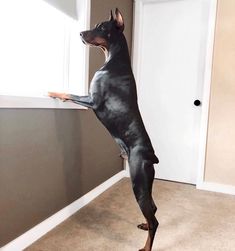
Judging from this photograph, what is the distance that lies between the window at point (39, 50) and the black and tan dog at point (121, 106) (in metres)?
0.42

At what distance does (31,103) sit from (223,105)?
2.01m

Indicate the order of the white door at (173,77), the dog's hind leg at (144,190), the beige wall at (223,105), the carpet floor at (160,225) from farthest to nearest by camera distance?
the white door at (173,77) < the beige wall at (223,105) < the carpet floor at (160,225) < the dog's hind leg at (144,190)

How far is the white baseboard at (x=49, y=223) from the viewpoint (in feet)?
5.32

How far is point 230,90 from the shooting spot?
2781 mm

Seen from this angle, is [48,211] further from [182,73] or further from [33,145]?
[182,73]

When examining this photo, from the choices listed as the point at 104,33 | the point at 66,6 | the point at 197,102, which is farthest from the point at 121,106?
the point at 197,102

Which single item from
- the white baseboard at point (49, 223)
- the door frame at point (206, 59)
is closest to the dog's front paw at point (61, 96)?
the white baseboard at point (49, 223)

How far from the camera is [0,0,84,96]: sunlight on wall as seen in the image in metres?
1.70

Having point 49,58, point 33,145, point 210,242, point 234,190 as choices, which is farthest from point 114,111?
point 234,190

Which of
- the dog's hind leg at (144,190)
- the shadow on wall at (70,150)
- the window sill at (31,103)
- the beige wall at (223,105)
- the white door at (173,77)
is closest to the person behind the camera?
the window sill at (31,103)

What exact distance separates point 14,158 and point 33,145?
18 cm

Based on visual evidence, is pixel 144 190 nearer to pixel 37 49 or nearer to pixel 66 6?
pixel 37 49

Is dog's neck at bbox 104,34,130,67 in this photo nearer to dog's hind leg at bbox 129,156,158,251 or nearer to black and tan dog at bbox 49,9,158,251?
black and tan dog at bbox 49,9,158,251

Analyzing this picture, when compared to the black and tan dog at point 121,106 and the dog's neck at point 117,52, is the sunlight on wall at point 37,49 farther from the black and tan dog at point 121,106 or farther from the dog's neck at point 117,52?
the dog's neck at point 117,52
